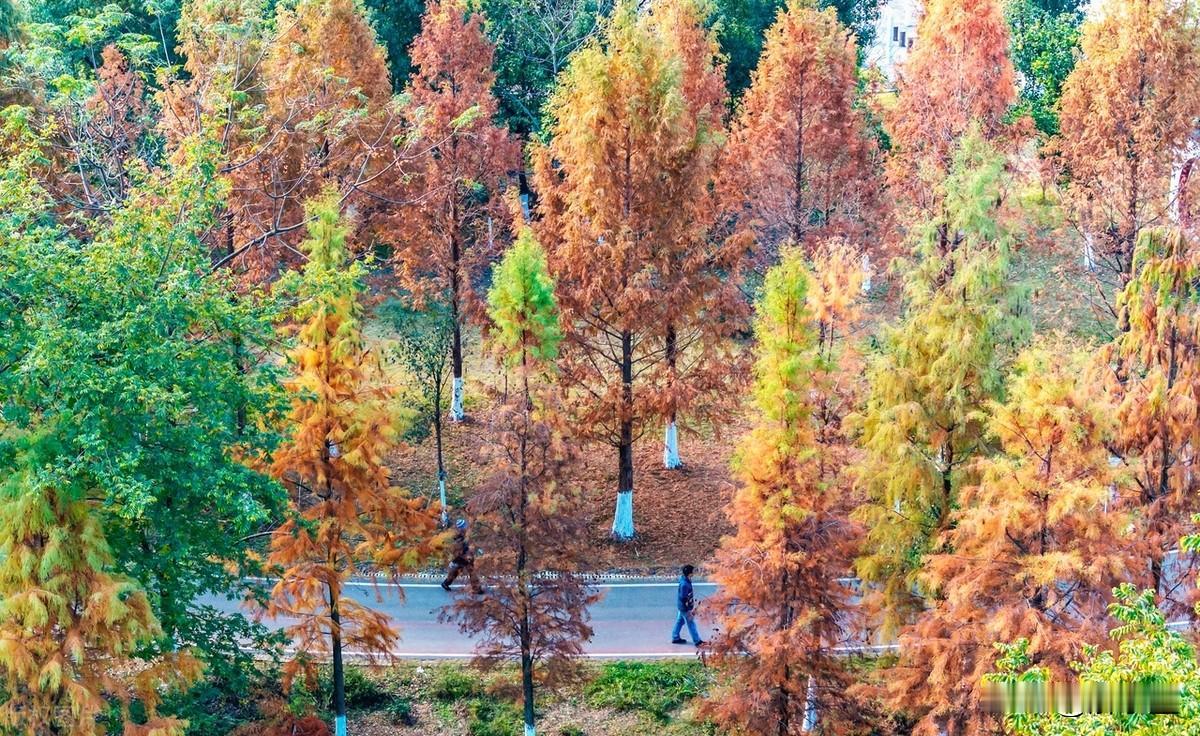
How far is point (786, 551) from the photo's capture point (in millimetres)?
15422

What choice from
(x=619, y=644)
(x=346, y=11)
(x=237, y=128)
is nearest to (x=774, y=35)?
(x=346, y=11)

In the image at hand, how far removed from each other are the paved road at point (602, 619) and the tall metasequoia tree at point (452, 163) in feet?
22.3

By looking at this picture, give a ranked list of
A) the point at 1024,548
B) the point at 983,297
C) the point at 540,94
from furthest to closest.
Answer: the point at 540,94 → the point at 983,297 → the point at 1024,548

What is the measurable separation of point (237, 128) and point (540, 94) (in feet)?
60.2

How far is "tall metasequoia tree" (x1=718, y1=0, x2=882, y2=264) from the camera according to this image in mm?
26406

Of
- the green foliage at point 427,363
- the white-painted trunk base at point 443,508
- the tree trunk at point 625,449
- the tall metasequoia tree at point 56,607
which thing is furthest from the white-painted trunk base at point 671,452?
the tall metasequoia tree at point 56,607

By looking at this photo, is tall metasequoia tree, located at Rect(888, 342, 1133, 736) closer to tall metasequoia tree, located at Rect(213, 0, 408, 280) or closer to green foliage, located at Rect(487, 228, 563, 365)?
green foliage, located at Rect(487, 228, 563, 365)

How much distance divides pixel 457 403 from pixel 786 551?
14891 mm

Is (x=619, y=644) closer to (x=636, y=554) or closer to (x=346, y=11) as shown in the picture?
(x=636, y=554)

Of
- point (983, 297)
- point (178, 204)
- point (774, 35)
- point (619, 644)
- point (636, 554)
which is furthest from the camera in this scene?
point (774, 35)

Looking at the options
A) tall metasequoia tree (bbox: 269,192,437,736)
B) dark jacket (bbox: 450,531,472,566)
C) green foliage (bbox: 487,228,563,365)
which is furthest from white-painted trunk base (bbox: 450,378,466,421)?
green foliage (bbox: 487,228,563,365)

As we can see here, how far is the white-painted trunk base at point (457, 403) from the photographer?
28.7 m

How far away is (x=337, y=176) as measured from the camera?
25281 millimetres

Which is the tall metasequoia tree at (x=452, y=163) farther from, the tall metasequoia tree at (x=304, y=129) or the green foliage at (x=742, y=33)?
the green foliage at (x=742, y=33)
